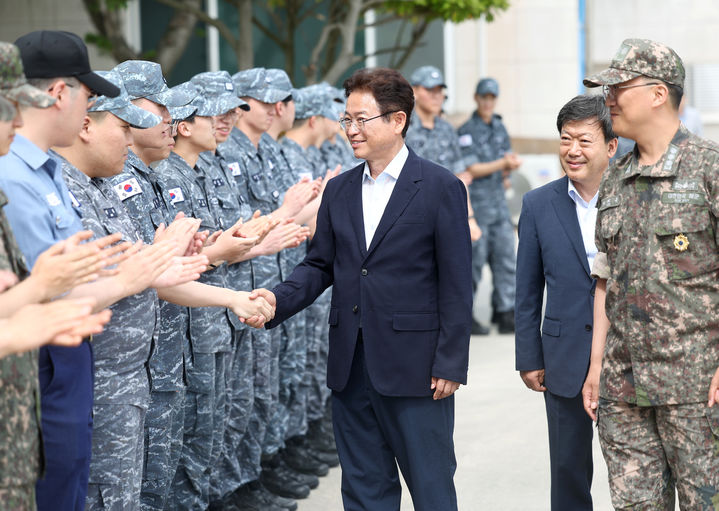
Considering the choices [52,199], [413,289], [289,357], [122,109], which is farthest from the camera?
[289,357]

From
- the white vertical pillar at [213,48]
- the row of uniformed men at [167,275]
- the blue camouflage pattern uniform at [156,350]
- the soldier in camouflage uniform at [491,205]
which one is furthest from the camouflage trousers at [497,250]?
the white vertical pillar at [213,48]

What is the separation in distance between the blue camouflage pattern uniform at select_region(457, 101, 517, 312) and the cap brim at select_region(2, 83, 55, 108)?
7.47 meters

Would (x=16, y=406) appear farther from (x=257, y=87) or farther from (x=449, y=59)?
(x=449, y=59)

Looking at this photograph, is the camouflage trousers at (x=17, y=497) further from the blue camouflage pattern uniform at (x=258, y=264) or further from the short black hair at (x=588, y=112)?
the blue camouflage pattern uniform at (x=258, y=264)

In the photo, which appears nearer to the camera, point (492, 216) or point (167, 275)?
point (167, 275)

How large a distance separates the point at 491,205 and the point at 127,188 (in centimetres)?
630

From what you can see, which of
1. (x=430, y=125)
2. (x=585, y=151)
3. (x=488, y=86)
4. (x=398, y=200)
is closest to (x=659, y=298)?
Result: (x=585, y=151)

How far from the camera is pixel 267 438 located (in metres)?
5.96

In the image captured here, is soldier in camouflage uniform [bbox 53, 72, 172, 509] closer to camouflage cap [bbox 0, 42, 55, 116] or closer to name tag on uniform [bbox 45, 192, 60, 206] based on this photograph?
name tag on uniform [bbox 45, 192, 60, 206]

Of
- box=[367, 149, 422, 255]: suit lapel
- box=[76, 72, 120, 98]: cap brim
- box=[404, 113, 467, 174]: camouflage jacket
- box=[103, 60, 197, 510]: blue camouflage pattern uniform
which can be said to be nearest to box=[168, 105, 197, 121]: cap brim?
box=[103, 60, 197, 510]: blue camouflage pattern uniform

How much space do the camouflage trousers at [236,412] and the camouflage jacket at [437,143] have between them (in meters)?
4.29

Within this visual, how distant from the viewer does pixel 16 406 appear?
2.73m

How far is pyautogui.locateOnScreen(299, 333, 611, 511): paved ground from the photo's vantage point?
5602mm

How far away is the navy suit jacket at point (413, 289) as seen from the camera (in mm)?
4023
